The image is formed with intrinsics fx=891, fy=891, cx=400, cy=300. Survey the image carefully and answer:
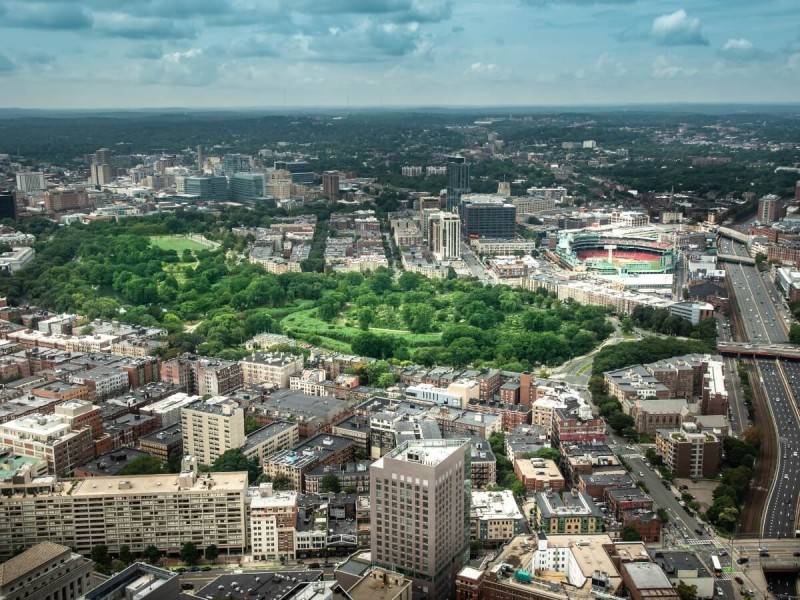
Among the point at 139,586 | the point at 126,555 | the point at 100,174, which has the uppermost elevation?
the point at 100,174

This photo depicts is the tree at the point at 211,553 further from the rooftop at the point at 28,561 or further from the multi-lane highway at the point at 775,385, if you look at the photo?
the multi-lane highway at the point at 775,385

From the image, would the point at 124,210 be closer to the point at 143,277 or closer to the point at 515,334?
the point at 143,277

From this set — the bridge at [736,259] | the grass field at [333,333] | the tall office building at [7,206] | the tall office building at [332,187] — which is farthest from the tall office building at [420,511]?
the tall office building at [332,187]

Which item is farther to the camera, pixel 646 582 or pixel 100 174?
pixel 100 174

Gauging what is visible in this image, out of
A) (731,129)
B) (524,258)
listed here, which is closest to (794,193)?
(524,258)

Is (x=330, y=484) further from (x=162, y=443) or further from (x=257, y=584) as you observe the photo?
(x=162, y=443)

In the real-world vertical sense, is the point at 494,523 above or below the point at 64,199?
below

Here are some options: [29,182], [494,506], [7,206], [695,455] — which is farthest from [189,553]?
[29,182]
